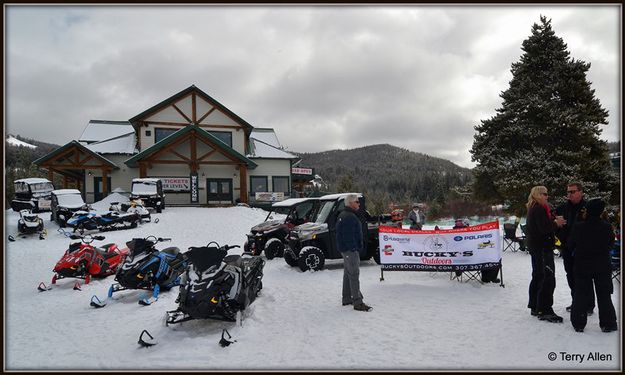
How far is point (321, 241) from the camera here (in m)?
10.1

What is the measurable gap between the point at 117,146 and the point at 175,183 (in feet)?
20.8

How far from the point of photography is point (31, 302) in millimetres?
7242

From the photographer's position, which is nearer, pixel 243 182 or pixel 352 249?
pixel 352 249

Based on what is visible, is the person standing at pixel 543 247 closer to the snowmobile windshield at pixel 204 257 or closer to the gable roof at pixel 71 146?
the snowmobile windshield at pixel 204 257

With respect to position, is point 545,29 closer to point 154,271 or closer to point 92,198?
point 154,271

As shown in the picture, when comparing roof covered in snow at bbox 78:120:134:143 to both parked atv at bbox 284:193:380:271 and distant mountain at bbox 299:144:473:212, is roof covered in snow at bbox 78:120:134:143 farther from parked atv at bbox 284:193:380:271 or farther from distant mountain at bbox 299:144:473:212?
distant mountain at bbox 299:144:473:212

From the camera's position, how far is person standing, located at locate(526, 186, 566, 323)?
5.46 meters

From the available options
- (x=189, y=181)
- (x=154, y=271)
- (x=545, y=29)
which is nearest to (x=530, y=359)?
(x=154, y=271)

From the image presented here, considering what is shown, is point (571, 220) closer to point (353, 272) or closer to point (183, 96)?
point (353, 272)

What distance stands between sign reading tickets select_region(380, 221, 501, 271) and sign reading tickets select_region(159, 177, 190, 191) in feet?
72.8

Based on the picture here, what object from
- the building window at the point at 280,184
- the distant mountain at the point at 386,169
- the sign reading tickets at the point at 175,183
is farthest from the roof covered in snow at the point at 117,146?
the distant mountain at the point at 386,169

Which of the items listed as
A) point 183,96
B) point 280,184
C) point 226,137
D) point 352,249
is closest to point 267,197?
point 280,184

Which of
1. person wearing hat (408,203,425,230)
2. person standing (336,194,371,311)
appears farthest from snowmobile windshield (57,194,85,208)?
person standing (336,194,371,311)

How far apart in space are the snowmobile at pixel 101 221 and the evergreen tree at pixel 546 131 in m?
18.3
